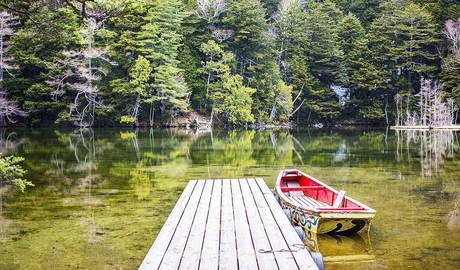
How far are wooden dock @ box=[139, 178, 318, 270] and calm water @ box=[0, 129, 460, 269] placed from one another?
774mm

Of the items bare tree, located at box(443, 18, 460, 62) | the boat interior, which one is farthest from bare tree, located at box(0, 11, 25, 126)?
bare tree, located at box(443, 18, 460, 62)

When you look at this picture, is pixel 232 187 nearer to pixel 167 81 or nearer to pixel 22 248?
pixel 22 248

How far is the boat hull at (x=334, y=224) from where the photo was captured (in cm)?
604

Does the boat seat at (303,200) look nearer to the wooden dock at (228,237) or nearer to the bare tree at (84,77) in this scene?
the wooden dock at (228,237)

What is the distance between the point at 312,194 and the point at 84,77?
89.7 feet

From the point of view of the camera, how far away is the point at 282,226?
5.15 meters

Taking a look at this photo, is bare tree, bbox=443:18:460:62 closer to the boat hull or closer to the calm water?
the calm water

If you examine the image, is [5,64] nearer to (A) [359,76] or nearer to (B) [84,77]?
(B) [84,77]

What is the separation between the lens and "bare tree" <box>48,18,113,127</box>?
102 ft

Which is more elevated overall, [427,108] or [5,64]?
[5,64]

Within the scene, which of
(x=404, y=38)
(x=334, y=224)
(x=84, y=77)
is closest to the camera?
(x=334, y=224)

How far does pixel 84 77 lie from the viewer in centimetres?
3228

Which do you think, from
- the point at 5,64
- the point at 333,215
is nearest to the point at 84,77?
the point at 5,64

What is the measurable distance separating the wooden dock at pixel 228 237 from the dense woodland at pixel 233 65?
24662 mm
